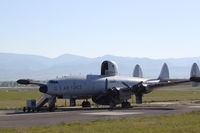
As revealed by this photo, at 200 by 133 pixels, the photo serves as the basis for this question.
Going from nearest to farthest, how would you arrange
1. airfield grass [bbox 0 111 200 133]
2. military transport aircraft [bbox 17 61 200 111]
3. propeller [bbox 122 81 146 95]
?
1. airfield grass [bbox 0 111 200 133]
2. military transport aircraft [bbox 17 61 200 111]
3. propeller [bbox 122 81 146 95]

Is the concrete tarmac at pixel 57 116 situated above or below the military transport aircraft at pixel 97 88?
below

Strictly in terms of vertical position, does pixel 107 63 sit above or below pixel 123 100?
above

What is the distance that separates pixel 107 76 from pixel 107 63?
232 cm

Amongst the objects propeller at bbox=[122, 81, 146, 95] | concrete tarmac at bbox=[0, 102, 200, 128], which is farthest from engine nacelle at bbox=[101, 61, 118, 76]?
concrete tarmac at bbox=[0, 102, 200, 128]

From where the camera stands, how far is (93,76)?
58.8 metres

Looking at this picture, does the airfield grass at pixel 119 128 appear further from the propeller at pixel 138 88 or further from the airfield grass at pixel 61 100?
the airfield grass at pixel 61 100

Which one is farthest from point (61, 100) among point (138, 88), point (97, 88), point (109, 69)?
point (138, 88)

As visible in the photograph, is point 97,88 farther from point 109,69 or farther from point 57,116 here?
point 57,116

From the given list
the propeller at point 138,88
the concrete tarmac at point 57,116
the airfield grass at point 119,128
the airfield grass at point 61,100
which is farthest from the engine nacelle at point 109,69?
A: the airfield grass at point 119,128

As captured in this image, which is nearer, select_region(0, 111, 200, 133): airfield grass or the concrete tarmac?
select_region(0, 111, 200, 133): airfield grass

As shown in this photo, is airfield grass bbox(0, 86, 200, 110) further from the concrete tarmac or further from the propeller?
the propeller

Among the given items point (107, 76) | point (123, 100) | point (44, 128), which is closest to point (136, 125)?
point (44, 128)

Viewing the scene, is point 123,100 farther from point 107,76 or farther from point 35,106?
point 35,106

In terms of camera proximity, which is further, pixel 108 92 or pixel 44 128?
pixel 108 92
